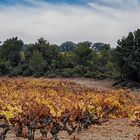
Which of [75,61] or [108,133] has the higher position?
[75,61]

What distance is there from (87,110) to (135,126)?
3908 millimetres

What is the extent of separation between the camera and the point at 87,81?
6750 cm

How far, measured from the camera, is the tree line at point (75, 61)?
2474 inches

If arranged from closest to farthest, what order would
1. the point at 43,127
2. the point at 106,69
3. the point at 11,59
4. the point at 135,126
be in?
the point at 43,127 → the point at 135,126 → the point at 106,69 → the point at 11,59

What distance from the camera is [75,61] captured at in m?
79.7

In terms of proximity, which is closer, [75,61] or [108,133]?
[108,133]

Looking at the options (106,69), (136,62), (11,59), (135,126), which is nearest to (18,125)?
(135,126)

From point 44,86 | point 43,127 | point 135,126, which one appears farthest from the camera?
point 44,86

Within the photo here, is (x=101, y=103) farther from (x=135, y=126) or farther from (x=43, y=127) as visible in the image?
(x=43, y=127)

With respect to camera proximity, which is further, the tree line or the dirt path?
the tree line

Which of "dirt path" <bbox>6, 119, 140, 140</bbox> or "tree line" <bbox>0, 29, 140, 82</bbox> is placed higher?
"tree line" <bbox>0, 29, 140, 82</bbox>

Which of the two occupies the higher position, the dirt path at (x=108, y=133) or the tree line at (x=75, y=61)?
the tree line at (x=75, y=61)

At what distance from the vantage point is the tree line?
6284 centimetres

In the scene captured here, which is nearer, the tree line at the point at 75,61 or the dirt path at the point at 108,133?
the dirt path at the point at 108,133
